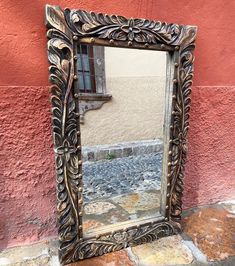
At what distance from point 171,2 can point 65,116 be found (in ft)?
3.00

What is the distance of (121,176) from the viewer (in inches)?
76.9

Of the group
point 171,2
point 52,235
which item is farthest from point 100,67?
point 52,235

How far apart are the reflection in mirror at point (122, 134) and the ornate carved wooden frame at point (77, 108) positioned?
0.11 metres

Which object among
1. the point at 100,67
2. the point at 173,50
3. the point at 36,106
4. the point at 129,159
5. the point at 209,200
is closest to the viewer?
the point at 36,106

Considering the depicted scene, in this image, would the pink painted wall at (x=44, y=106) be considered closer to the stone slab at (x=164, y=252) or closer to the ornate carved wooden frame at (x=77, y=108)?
the ornate carved wooden frame at (x=77, y=108)

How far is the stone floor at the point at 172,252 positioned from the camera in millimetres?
1456

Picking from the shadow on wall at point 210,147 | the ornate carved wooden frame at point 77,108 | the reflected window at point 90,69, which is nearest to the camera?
the ornate carved wooden frame at point 77,108

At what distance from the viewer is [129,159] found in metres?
1.85

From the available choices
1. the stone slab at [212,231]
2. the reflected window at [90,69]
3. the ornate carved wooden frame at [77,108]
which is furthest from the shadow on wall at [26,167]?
the stone slab at [212,231]

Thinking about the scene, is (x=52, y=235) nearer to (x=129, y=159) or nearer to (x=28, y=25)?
(x=129, y=159)

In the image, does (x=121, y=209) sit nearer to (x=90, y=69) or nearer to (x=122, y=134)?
(x=122, y=134)

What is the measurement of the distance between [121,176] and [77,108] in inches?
32.9

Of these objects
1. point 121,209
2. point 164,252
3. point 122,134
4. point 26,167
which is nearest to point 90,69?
point 122,134

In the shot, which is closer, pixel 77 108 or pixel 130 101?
pixel 77 108
